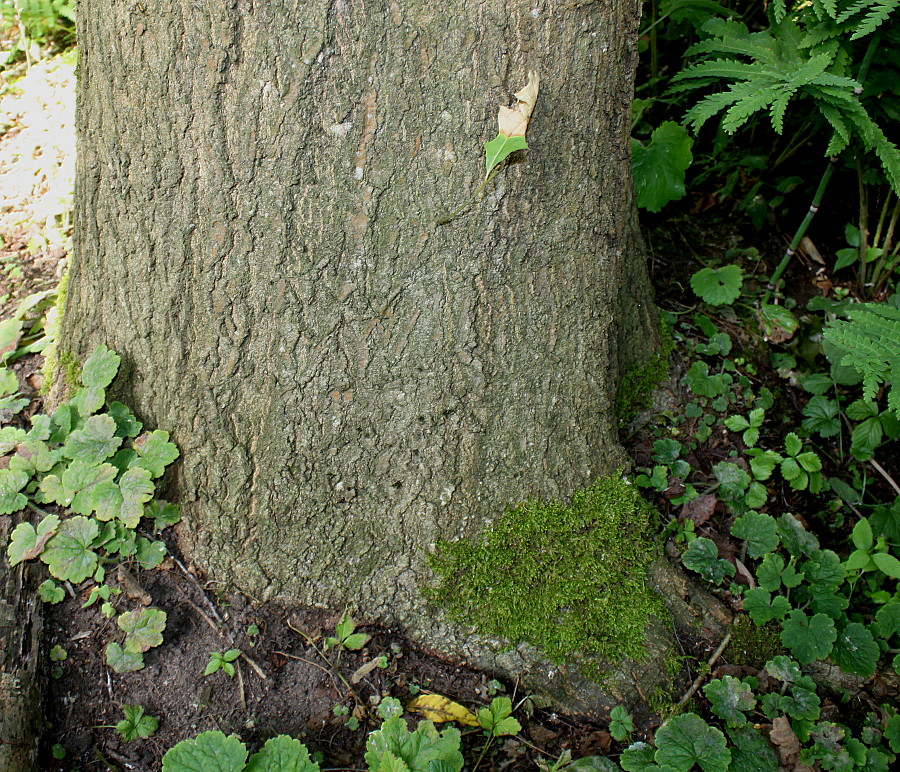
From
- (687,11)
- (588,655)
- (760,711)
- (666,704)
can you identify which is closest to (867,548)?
(760,711)

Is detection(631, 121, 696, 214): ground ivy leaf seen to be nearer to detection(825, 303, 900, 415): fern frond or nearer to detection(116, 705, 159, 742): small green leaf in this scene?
detection(825, 303, 900, 415): fern frond

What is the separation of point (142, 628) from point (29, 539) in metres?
0.43

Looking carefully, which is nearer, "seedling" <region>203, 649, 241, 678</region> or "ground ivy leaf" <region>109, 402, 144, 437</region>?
"seedling" <region>203, 649, 241, 678</region>

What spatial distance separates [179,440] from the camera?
202 cm

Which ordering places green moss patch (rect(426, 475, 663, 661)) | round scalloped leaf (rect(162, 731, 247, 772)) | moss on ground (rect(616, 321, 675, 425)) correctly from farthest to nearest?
moss on ground (rect(616, 321, 675, 425)) < green moss patch (rect(426, 475, 663, 661)) < round scalloped leaf (rect(162, 731, 247, 772))

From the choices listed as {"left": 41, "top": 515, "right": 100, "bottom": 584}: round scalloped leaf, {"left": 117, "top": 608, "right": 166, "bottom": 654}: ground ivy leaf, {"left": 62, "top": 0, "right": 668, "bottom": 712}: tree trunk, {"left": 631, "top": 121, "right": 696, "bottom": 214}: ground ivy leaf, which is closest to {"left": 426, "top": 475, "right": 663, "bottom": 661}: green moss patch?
{"left": 62, "top": 0, "right": 668, "bottom": 712}: tree trunk

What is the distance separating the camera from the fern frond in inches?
83.8

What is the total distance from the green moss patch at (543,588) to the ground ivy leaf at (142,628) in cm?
80

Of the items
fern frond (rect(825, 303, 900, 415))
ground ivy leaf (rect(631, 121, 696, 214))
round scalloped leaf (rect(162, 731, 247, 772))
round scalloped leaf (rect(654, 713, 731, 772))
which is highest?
ground ivy leaf (rect(631, 121, 696, 214))

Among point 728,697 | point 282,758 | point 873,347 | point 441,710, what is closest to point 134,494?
point 282,758

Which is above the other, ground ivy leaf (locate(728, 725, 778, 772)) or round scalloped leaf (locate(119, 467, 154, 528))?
round scalloped leaf (locate(119, 467, 154, 528))

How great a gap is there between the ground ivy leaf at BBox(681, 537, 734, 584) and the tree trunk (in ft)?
1.36

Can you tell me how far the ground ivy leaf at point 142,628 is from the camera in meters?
1.89

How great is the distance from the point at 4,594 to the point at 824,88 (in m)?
3.15
